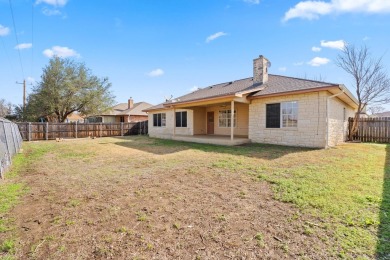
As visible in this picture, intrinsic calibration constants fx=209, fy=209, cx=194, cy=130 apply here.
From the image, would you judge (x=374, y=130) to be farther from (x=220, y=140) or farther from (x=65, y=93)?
(x=65, y=93)

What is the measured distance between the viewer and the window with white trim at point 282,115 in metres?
10.1

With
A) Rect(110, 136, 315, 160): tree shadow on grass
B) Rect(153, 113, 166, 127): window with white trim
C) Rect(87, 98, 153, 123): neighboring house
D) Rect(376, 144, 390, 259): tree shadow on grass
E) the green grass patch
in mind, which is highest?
Rect(87, 98, 153, 123): neighboring house

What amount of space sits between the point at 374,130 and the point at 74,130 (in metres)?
22.9

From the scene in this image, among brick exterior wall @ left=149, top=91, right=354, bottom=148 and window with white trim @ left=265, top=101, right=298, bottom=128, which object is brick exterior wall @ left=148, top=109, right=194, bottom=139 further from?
window with white trim @ left=265, top=101, right=298, bottom=128

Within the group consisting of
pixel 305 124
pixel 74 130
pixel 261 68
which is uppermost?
pixel 261 68

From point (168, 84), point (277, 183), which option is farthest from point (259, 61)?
point (168, 84)

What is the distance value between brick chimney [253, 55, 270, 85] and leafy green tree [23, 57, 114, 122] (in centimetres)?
1962

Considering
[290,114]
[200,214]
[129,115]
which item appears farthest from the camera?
[129,115]

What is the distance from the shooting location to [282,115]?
10.5 metres

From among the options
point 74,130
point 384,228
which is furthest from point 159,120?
point 384,228

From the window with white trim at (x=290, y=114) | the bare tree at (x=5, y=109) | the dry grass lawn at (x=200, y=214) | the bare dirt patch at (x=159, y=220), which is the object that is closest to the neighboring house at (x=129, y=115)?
the bare tree at (x=5, y=109)

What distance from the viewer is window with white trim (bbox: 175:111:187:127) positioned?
16.8m

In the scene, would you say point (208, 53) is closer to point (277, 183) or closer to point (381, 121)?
point (381, 121)

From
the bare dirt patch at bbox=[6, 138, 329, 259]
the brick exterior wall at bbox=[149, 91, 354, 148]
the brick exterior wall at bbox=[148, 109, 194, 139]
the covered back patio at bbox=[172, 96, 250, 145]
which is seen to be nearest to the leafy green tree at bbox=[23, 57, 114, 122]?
the brick exterior wall at bbox=[148, 109, 194, 139]
